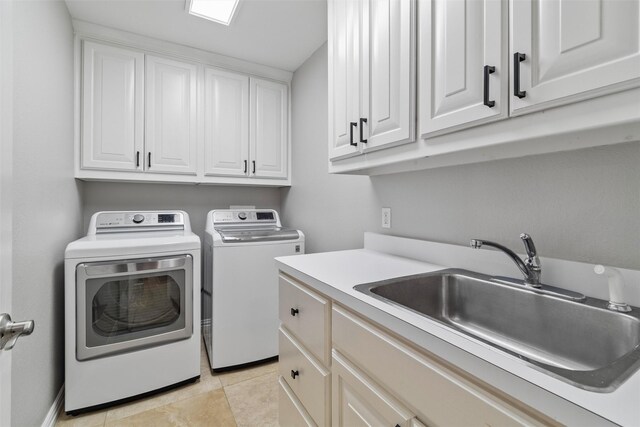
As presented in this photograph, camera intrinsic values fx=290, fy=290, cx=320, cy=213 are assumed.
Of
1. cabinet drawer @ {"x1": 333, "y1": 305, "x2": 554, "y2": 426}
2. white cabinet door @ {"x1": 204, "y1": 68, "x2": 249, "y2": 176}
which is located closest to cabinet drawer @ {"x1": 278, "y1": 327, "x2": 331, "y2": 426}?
cabinet drawer @ {"x1": 333, "y1": 305, "x2": 554, "y2": 426}

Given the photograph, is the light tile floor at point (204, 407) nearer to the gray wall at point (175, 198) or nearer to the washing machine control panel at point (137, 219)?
the washing machine control panel at point (137, 219)

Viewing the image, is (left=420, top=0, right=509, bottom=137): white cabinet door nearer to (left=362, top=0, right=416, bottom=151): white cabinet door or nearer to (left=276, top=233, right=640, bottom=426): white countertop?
(left=362, top=0, right=416, bottom=151): white cabinet door

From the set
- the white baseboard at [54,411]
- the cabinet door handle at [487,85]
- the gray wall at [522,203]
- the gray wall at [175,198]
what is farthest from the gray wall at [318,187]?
the white baseboard at [54,411]

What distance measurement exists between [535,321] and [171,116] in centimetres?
261

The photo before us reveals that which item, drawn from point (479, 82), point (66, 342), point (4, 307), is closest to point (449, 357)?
point (479, 82)

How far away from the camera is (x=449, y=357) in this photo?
0.61 meters

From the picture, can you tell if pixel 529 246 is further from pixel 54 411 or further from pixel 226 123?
pixel 54 411

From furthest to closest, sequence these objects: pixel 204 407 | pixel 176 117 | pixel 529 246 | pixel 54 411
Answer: pixel 176 117 < pixel 204 407 < pixel 54 411 < pixel 529 246

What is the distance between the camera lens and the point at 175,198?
2715 mm

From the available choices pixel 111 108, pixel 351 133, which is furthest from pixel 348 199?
pixel 111 108

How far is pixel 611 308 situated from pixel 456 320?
462 millimetres

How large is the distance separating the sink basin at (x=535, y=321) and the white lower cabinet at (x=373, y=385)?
0.09 meters

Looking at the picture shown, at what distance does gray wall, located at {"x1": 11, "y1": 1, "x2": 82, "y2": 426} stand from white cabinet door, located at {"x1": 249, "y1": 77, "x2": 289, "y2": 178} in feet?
4.25

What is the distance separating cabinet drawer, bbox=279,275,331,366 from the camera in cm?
105
